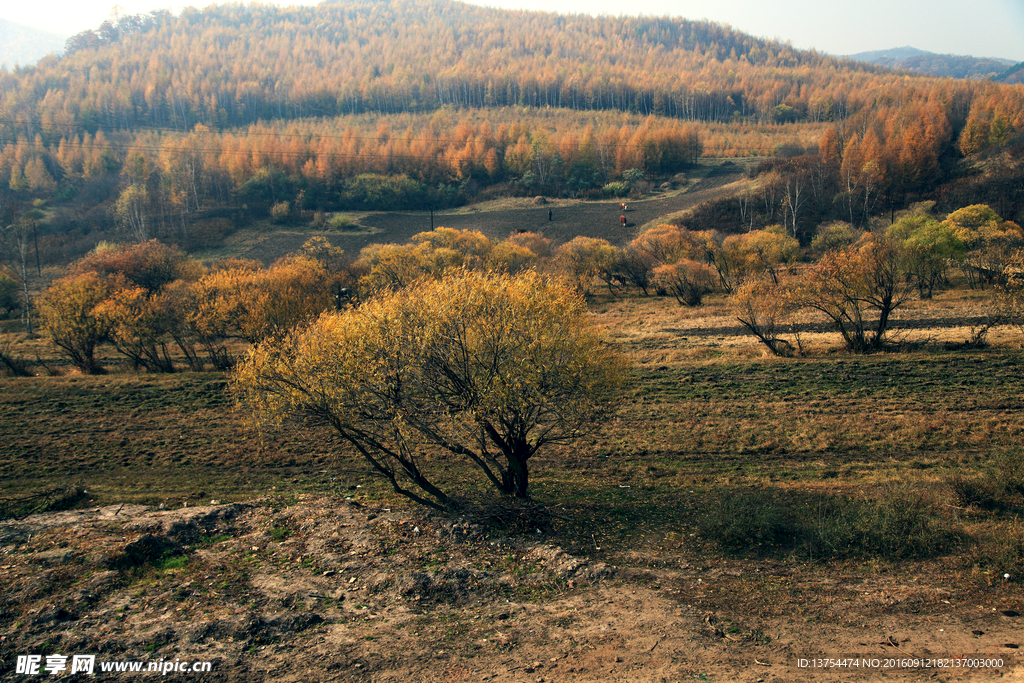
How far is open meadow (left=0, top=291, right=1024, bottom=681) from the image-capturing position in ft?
32.0

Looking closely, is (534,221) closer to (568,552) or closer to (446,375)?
(446,375)

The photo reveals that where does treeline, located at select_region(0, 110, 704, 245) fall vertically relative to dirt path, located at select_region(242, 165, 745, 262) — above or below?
above

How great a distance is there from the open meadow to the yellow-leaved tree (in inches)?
89.6

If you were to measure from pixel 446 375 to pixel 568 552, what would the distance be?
600 centimetres

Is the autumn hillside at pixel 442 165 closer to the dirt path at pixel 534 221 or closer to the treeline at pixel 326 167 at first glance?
the treeline at pixel 326 167

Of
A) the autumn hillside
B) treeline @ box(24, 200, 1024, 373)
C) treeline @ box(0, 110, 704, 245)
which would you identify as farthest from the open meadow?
treeline @ box(0, 110, 704, 245)

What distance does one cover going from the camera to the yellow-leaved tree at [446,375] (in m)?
15.7

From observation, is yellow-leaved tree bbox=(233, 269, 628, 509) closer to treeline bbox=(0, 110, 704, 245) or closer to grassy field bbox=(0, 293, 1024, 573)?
grassy field bbox=(0, 293, 1024, 573)

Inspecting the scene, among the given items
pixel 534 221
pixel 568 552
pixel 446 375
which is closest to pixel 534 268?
pixel 446 375

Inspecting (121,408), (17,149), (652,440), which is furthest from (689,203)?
(17,149)

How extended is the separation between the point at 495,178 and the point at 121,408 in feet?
363

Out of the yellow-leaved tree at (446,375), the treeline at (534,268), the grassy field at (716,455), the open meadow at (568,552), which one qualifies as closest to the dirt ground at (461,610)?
the open meadow at (568,552)

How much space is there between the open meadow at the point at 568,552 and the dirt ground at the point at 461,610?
2.2 inches

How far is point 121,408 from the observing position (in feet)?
99.6
